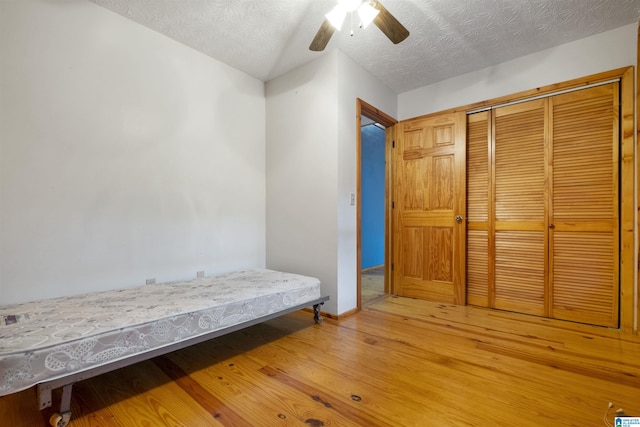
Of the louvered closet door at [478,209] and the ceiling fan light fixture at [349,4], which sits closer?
the ceiling fan light fixture at [349,4]

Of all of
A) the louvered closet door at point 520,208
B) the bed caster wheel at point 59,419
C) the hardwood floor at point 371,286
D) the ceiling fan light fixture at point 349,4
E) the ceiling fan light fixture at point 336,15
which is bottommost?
the hardwood floor at point 371,286

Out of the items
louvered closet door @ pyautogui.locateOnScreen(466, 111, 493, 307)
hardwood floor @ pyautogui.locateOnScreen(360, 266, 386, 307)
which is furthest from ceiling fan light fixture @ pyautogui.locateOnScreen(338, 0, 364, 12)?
hardwood floor @ pyautogui.locateOnScreen(360, 266, 386, 307)

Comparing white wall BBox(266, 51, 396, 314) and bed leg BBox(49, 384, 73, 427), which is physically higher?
white wall BBox(266, 51, 396, 314)

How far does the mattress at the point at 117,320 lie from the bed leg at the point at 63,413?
3.9 inches

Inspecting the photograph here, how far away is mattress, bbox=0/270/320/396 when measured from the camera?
3.95 ft

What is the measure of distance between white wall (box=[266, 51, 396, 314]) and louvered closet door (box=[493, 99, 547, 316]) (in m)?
1.41

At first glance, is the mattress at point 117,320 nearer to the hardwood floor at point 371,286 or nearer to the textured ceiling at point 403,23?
the hardwood floor at point 371,286

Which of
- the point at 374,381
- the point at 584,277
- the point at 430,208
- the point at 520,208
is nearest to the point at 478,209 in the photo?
the point at 520,208

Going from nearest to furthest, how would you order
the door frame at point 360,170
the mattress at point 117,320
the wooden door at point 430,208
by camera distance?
the mattress at point 117,320 < the door frame at point 360,170 < the wooden door at point 430,208

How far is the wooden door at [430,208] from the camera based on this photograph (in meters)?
3.14

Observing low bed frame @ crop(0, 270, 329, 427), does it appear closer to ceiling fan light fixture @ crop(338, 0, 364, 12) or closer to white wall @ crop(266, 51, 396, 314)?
white wall @ crop(266, 51, 396, 314)

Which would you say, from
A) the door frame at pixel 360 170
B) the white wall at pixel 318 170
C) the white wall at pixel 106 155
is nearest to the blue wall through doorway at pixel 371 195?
→ the door frame at pixel 360 170

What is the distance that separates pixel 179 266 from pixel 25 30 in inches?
77.5

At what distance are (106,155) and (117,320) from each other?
1.37m
